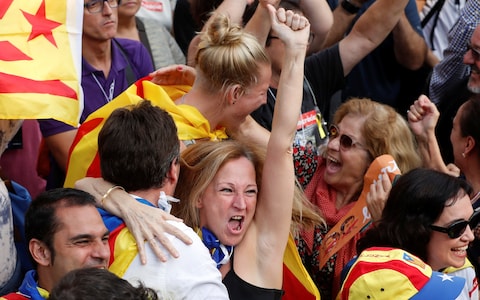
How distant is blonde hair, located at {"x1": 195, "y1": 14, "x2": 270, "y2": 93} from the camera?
161 inches

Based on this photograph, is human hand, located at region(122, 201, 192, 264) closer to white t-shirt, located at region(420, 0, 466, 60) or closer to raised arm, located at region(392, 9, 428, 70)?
raised arm, located at region(392, 9, 428, 70)

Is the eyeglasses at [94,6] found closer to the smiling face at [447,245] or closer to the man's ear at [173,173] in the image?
the man's ear at [173,173]

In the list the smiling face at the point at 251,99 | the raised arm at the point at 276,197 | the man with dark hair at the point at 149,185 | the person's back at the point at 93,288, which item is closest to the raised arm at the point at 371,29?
the smiling face at the point at 251,99

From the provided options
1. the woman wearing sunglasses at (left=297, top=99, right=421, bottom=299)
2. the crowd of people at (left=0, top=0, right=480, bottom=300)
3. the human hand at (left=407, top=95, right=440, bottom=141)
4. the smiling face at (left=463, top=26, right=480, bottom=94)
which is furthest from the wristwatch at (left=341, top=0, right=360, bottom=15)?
the human hand at (left=407, top=95, right=440, bottom=141)

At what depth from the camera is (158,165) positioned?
3318 mm

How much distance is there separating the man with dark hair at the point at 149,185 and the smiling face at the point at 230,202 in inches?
8.8

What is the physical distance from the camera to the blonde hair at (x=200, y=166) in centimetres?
362

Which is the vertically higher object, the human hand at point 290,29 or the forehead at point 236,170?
the human hand at point 290,29

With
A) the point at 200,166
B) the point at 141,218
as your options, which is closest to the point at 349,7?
the point at 200,166

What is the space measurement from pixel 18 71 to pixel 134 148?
697mm

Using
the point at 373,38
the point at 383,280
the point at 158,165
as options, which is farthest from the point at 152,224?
the point at 373,38

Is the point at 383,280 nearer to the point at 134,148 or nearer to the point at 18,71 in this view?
the point at 134,148

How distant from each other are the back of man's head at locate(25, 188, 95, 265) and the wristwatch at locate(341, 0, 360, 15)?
2993 millimetres

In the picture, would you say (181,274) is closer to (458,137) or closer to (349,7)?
(458,137)
